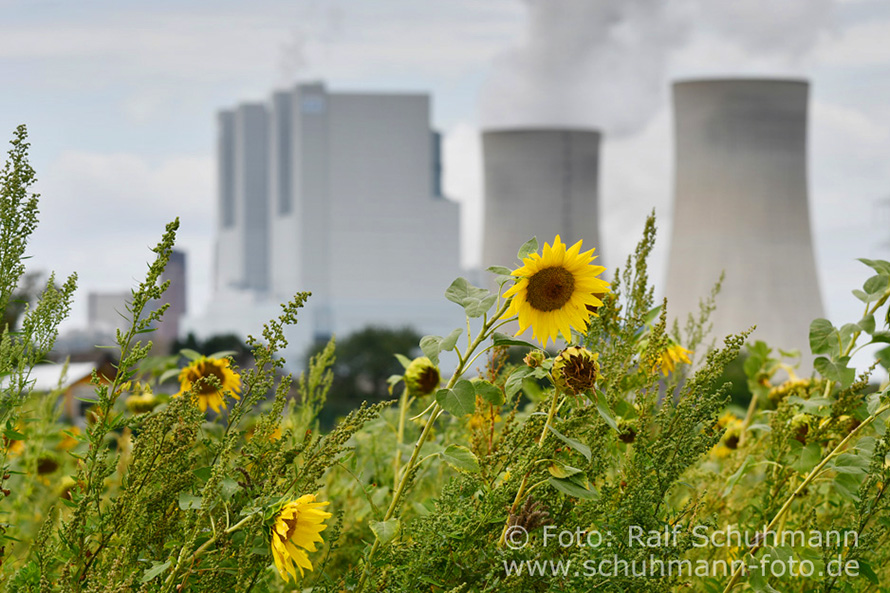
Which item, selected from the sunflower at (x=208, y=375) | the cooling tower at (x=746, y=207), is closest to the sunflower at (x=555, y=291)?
the sunflower at (x=208, y=375)

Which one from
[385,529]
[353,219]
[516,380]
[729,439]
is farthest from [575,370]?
[353,219]

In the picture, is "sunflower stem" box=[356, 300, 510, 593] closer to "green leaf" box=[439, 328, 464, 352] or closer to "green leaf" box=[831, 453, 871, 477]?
Result: "green leaf" box=[439, 328, 464, 352]

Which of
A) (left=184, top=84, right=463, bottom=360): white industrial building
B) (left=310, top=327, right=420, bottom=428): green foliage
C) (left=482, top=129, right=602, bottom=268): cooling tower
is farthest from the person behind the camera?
(left=184, top=84, right=463, bottom=360): white industrial building

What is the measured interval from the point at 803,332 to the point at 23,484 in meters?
14.0

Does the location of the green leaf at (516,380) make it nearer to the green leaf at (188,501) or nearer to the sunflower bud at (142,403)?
the green leaf at (188,501)

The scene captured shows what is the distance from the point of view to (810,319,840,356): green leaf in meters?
1.00

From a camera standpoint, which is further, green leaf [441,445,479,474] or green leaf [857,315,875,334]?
green leaf [857,315,875,334]

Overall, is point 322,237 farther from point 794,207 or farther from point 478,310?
point 478,310

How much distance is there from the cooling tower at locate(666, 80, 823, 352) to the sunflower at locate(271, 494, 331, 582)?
13931mm

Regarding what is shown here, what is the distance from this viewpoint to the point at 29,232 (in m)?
0.77

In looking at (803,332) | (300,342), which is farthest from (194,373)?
(300,342)

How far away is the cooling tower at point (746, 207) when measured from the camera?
559 inches

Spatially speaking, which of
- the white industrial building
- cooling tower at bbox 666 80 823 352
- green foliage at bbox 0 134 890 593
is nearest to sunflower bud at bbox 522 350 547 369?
green foliage at bbox 0 134 890 593

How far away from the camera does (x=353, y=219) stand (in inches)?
1652
